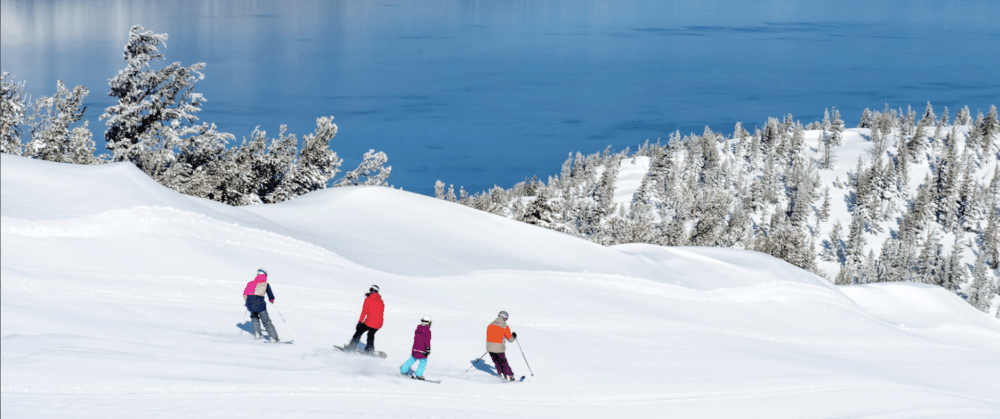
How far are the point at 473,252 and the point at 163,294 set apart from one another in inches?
468

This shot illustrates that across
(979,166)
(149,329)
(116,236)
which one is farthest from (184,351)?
(979,166)

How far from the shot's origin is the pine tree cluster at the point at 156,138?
38.2 metres

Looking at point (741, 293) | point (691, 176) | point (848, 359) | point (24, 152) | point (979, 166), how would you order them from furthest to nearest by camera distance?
point (979, 166), point (691, 176), point (24, 152), point (741, 293), point (848, 359)

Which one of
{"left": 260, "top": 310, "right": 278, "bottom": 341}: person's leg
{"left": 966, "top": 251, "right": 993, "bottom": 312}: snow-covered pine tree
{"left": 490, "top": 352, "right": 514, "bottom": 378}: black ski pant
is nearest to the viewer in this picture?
{"left": 260, "top": 310, "right": 278, "bottom": 341}: person's leg

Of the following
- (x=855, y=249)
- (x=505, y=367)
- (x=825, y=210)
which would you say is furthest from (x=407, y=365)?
(x=825, y=210)

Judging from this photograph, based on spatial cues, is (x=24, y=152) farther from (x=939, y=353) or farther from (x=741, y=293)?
(x=939, y=353)

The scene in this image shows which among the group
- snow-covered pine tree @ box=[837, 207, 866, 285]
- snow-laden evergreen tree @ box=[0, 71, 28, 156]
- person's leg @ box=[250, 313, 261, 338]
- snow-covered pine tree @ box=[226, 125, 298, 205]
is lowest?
snow-covered pine tree @ box=[837, 207, 866, 285]

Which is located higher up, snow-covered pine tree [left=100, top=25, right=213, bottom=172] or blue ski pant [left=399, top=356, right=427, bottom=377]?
snow-covered pine tree [left=100, top=25, right=213, bottom=172]

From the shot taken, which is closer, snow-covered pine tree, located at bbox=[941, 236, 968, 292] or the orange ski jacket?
the orange ski jacket

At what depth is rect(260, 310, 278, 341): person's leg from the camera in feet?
56.2

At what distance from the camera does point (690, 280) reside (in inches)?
1190

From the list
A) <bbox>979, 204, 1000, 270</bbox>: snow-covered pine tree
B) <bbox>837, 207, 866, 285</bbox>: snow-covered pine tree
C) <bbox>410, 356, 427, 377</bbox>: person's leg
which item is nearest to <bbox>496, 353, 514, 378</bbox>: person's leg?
<bbox>410, 356, 427, 377</bbox>: person's leg

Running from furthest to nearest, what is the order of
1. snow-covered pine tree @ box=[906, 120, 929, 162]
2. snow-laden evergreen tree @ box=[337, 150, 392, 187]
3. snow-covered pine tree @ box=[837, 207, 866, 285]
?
snow-covered pine tree @ box=[906, 120, 929, 162], snow-covered pine tree @ box=[837, 207, 866, 285], snow-laden evergreen tree @ box=[337, 150, 392, 187]

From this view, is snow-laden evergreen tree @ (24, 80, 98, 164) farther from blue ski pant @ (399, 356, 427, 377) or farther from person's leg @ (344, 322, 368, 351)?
blue ski pant @ (399, 356, 427, 377)
